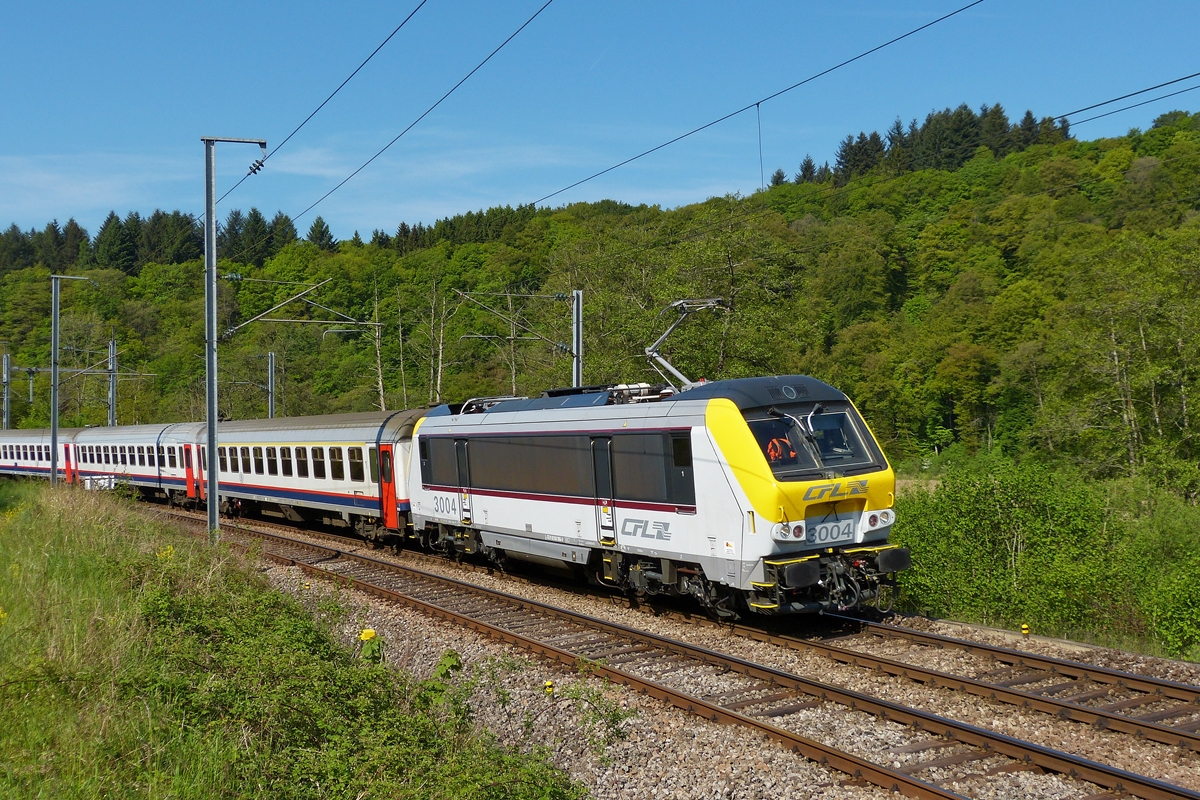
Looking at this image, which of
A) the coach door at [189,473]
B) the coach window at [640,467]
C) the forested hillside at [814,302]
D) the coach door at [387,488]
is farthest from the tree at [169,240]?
the coach window at [640,467]

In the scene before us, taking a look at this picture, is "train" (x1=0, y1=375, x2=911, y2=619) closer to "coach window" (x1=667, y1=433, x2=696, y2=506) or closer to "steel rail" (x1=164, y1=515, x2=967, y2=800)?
"coach window" (x1=667, y1=433, x2=696, y2=506)

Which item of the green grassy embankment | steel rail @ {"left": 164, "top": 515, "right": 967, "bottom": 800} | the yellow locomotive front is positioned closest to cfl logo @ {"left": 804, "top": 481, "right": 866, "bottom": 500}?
the yellow locomotive front

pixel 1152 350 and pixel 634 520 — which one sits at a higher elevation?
pixel 1152 350

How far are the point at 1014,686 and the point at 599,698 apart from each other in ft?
13.2

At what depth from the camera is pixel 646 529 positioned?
12.5m

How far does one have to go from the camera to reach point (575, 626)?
1255 centimetres

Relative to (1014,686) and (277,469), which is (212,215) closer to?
(277,469)

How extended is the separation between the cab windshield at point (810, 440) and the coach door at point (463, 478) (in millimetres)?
7059

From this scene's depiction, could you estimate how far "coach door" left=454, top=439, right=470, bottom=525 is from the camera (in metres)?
16.8

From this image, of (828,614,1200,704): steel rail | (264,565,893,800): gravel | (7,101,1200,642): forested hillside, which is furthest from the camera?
(7,101,1200,642): forested hillside

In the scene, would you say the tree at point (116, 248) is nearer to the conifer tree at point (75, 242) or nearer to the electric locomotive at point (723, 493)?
the conifer tree at point (75, 242)

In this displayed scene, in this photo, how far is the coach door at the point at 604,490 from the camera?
13.1 m

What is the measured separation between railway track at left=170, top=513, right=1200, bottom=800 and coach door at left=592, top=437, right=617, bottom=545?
120cm

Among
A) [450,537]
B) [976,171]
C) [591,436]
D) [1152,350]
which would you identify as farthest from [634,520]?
[976,171]
